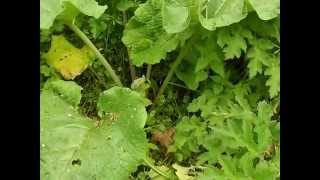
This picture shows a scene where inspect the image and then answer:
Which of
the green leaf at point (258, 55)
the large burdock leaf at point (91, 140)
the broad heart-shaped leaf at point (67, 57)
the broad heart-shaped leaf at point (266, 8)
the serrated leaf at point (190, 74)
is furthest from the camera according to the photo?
the broad heart-shaped leaf at point (67, 57)

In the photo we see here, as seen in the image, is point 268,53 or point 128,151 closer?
point 128,151

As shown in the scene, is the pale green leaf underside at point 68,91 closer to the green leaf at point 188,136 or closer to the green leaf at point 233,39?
the green leaf at point 188,136

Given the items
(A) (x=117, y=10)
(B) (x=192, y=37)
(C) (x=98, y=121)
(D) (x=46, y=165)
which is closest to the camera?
(D) (x=46, y=165)

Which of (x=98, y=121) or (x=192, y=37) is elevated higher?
(x=192, y=37)

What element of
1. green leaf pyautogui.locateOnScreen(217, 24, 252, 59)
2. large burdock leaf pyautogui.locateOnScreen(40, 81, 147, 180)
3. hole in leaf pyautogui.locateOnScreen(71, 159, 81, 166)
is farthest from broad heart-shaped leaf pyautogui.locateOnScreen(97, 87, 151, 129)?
green leaf pyautogui.locateOnScreen(217, 24, 252, 59)

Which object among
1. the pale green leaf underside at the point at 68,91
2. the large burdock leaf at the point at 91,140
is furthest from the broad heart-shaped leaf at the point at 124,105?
the pale green leaf underside at the point at 68,91

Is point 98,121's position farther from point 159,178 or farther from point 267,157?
point 267,157

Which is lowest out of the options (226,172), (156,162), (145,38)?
(156,162)

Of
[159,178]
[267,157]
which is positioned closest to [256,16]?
[267,157]
